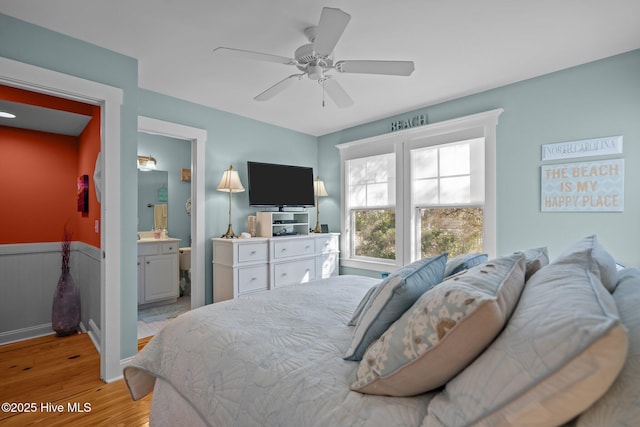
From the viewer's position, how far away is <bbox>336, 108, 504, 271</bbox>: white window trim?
126 inches

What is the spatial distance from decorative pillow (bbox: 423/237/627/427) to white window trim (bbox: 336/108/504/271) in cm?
266

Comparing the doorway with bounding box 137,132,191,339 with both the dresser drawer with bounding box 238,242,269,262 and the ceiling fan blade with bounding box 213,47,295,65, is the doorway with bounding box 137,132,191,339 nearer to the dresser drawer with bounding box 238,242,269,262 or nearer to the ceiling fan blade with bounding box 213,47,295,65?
the dresser drawer with bounding box 238,242,269,262

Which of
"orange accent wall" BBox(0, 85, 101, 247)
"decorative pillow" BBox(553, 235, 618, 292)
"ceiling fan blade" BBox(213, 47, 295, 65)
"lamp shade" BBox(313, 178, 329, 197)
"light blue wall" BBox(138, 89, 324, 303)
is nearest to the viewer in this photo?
"decorative pillow" BBox(553, 235, 618, 292)

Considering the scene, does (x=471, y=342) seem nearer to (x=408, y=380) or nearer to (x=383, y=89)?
(x=408, y=380)

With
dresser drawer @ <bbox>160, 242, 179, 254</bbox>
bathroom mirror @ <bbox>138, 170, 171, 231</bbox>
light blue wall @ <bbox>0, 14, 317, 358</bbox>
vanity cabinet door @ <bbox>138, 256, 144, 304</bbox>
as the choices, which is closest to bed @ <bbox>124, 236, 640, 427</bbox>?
light blue wall @ <bbox>0, 14, 317, 358</bbox>

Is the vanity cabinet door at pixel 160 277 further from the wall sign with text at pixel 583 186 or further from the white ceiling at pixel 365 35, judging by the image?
the wall sign with text at pixel 583 186

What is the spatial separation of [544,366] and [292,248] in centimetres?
341

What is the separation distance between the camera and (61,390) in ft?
7.20

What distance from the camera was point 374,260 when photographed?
4.31m

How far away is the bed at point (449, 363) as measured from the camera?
600 mm

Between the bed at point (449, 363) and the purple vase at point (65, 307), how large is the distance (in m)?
2.34

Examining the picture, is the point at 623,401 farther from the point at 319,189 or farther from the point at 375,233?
the point at 319,189

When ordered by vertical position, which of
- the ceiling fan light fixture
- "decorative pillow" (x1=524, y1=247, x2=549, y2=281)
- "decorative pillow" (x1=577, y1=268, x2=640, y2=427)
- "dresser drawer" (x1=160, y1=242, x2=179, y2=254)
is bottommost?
"dresser drawer" (x1=160, y1=242, x2=179, y2=254)

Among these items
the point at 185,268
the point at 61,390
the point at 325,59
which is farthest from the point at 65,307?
the point at 325,59
